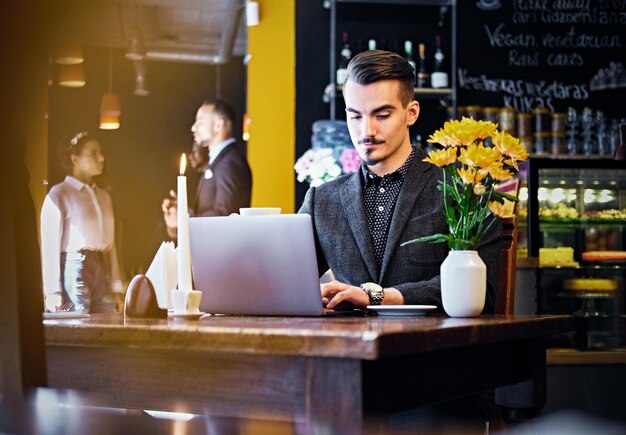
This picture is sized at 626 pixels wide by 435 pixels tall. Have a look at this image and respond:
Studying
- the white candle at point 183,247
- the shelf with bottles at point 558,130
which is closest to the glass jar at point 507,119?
the shelf with bottles at point 558,130

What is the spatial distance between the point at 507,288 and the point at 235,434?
1216 mm

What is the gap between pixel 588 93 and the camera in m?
6.21

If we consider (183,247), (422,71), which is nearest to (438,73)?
(422,71)

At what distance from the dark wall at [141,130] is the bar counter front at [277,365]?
4352mm

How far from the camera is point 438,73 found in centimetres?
577

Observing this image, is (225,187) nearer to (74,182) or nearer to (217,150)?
(217,150)

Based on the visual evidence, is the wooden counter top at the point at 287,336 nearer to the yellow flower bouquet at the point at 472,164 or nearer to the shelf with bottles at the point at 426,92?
the yellow flower bouquet at the point at 472,164

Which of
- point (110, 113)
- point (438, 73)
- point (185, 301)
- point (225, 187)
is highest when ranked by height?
point (438, 73)

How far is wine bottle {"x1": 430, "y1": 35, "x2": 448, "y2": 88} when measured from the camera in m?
5.74

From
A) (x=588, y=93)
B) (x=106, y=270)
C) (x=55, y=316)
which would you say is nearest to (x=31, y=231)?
(x=55, y=316)

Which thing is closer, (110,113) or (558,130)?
(558,130)

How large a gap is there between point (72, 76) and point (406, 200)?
12.9ft

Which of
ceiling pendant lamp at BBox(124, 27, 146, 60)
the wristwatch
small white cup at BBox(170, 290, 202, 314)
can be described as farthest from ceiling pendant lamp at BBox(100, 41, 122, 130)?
small white cup at BBox(170, 290, 202, 314)

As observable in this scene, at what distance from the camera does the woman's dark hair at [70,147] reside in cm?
587
